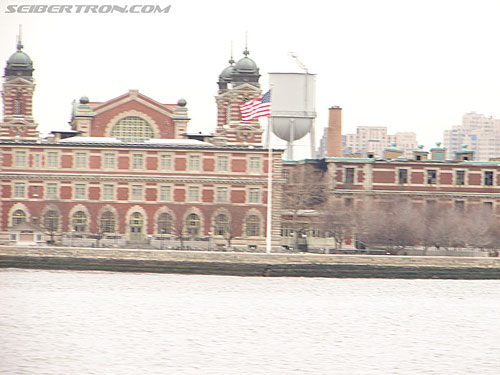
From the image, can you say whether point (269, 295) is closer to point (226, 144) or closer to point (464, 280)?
point (464, 280)

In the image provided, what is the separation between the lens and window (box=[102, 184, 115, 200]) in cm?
8344

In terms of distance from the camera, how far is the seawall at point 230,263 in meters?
62.8

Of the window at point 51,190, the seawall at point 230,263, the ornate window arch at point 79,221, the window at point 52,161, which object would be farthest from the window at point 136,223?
the seawall at point 230,263

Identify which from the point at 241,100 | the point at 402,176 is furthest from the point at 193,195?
the point at 402,176

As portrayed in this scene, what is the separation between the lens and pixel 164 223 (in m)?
82.9

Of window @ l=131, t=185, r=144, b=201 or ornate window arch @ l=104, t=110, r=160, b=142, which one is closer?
window @ l=131, t=185, r=144, b=201

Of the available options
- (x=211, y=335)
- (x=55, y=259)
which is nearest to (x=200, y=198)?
(x=55, y=259)

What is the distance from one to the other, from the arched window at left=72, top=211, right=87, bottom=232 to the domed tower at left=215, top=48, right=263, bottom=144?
1427 cm

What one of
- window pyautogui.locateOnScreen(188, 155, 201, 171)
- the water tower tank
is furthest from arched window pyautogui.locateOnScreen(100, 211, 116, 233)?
the water tower tank

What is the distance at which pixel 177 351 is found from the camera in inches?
1387

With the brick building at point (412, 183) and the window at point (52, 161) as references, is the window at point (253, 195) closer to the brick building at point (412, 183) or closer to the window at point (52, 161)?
the brick building at point (412, 183)

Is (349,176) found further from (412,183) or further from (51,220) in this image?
(51,220)

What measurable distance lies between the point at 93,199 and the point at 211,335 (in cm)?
4611

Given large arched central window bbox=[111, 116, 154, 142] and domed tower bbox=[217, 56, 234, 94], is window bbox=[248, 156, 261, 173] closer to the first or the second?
large arched central window bbox=[111, 116, 154, 142]
